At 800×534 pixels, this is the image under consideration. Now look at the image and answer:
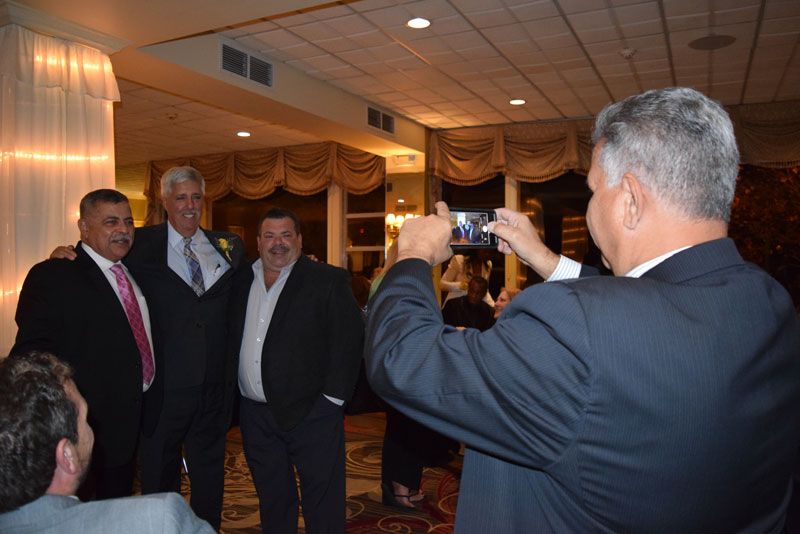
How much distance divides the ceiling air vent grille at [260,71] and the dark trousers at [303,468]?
4.13m

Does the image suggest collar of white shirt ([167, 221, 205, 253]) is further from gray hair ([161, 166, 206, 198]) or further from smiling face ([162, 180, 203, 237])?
gray hair ([161, 166, 206, 198])

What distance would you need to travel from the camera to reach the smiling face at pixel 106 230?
276 cm

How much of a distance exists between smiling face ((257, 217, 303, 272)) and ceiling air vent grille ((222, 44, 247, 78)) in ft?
10.9

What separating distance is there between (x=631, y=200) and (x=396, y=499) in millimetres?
3275

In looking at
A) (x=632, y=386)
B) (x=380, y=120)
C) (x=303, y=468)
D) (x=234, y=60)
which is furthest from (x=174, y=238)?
(x=380, y=120)

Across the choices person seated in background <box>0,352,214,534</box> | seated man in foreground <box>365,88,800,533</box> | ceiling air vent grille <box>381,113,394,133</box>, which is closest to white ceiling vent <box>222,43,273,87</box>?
ceiling air vent grille <box>381,113,394,133</box>

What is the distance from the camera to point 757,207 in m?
7.85

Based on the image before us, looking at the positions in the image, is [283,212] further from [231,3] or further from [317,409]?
[231,3]

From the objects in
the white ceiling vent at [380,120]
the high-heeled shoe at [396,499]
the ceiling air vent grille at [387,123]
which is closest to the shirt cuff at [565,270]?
the high-heeled shoe at [396,499]

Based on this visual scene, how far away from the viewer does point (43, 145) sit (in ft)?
14.4

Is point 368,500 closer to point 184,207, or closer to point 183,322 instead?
point 183,322

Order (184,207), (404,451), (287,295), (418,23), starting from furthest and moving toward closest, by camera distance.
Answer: (418,23) < (404,451) < (184,207) < (287,295)

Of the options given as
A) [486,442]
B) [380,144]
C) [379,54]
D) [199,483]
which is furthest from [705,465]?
A: [380,144]

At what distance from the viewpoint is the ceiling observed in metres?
4.79
